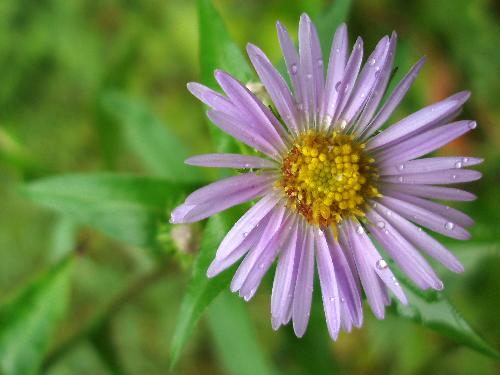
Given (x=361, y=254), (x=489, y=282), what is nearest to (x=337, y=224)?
(x=361, y=254)

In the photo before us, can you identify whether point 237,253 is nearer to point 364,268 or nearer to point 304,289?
point 304,289

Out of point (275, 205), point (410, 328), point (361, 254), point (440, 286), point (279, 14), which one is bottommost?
point (410, 328)

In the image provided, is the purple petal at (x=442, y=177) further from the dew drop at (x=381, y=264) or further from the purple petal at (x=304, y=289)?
the purple petal at (x=304, y=289)

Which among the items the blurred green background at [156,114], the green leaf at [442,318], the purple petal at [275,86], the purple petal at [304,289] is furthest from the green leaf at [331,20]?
the blurred green background at [156,114]

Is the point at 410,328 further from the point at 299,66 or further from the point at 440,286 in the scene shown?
the point at 299,66

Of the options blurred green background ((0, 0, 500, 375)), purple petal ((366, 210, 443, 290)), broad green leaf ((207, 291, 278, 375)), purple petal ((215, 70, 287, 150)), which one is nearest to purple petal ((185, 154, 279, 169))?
purple petal ((215, 70, 287, 150))

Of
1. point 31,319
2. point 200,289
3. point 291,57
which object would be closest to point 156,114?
point 31,319

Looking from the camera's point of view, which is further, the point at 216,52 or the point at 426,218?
the point at 216,52
